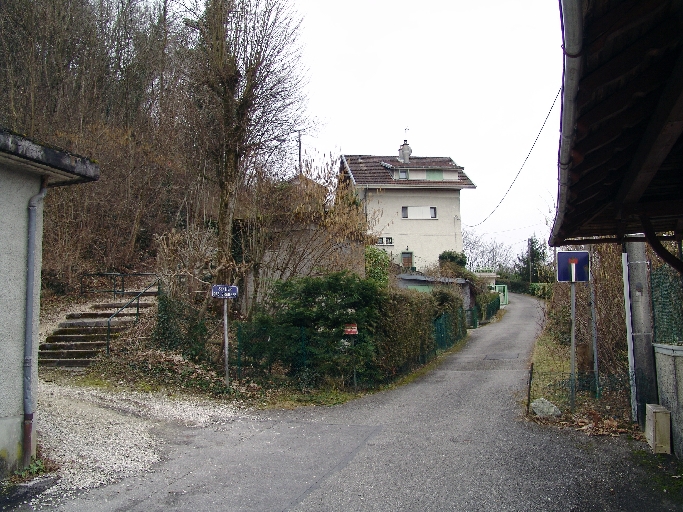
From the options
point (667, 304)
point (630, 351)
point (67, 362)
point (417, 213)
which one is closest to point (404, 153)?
point (417, 213)

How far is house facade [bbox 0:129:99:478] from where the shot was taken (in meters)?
6.48

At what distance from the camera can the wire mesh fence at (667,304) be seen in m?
8.23

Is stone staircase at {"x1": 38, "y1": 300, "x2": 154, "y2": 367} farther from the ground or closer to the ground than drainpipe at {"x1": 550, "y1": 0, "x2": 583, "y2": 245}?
closer to the ground

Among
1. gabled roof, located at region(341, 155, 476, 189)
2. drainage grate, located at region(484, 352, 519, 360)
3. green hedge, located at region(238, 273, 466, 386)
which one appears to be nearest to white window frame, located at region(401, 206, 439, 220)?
gabled roof, located at region(341, 155, 476, 189)

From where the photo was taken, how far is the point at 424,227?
139ft

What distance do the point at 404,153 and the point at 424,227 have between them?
5.99 metres

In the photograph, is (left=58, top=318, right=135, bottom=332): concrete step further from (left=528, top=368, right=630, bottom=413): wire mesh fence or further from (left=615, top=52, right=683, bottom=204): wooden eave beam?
(left=615, top=52, right=683, bottom=204): wooden eave beam

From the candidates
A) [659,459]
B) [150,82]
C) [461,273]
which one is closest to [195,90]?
[150,82]

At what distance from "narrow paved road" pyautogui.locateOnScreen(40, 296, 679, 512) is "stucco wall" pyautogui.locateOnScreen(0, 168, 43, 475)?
110 centimetres

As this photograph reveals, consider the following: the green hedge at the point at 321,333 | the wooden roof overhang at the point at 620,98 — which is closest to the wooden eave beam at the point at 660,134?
the wooden roof overhang at the point at 620,98

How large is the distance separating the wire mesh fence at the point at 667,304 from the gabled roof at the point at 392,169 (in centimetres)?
3195

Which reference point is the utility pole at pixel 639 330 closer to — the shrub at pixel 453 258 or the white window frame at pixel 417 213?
the shrub at pixel 453 258

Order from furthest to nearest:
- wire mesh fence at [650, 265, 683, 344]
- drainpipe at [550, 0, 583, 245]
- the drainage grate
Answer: the drainage grate, wire mesh fence at [650, 265, 683, 344], drainpipe at [550, 0, 583, 245]

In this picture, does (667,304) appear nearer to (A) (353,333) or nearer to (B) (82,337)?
(A) (353,333)
